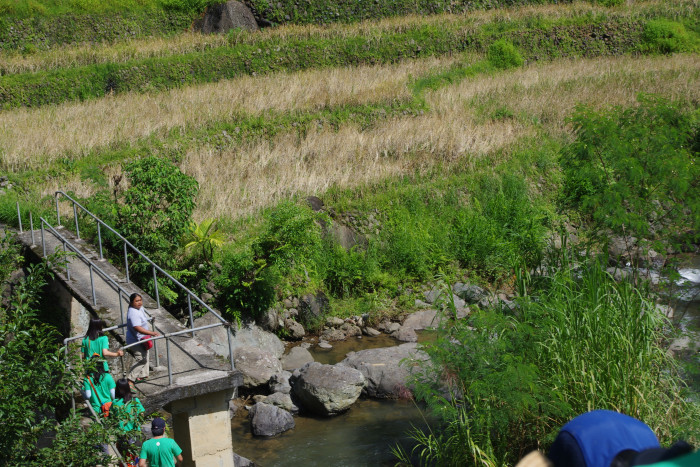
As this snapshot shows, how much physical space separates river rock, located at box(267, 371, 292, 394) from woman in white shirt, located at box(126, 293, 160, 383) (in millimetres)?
3625

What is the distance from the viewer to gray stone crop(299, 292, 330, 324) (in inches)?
589

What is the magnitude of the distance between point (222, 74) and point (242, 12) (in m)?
6.34

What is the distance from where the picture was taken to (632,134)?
11.5m

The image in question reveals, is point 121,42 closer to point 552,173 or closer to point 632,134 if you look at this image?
point 552,173

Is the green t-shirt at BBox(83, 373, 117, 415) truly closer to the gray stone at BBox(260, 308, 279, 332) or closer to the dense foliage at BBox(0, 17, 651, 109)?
the gray stone at BBox(260, 308, 279, 332)

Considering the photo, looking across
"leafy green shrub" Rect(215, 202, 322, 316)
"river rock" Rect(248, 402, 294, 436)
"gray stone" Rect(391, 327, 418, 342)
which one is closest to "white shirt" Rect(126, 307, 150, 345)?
"river rock" Rect(248, 402, 294, 436)

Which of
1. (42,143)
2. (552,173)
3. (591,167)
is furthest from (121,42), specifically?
(591,167)

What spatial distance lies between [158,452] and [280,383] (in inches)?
194

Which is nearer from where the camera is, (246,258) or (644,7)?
(246,258)

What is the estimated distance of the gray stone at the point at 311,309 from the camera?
15.0 meters

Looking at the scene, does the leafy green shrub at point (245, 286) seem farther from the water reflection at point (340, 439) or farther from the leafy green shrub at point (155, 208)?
the water reflection at point (340, 439)

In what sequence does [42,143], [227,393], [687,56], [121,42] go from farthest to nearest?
[687,56] < [121,42] < [42,143] < [227,393]

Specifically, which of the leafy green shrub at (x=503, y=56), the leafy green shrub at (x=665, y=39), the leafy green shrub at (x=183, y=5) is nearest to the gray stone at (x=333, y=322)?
the leafy green shrub at (x=503, y=56)

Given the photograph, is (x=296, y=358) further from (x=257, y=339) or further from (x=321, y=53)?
(x=321, y=53)
